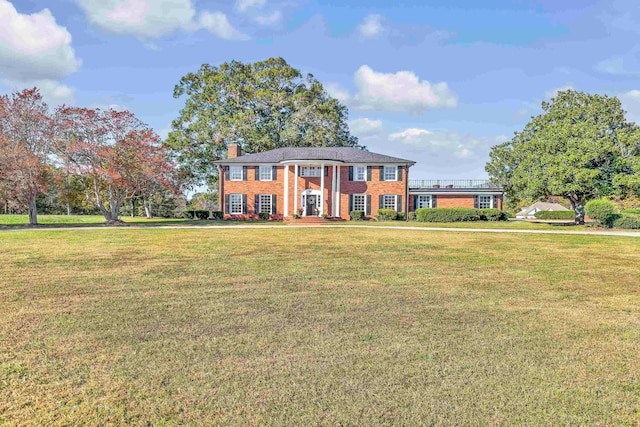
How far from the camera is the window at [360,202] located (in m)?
32.8

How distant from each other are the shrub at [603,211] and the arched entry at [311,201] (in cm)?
1774

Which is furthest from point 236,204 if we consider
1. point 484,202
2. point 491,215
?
point 484,202

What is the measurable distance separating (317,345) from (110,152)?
2592 cm

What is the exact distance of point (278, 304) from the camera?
6.05 meters

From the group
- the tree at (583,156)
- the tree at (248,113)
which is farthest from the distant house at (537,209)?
the tree at (248,113)

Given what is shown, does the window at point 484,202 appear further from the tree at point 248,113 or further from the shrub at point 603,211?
the tree at point 248,113

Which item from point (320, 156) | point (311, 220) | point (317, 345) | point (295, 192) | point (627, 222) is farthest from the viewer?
point (320, 156)

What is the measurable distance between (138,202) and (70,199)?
17841 millimetres

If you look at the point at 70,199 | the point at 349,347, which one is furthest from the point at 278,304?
Result: the point at 70,199

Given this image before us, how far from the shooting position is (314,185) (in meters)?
32.8

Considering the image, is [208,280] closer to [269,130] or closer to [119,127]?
[119,127]

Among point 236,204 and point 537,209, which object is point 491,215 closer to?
point 236,204

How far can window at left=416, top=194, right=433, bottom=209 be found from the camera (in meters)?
34.9

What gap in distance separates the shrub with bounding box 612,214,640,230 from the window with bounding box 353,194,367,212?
16.1 m
